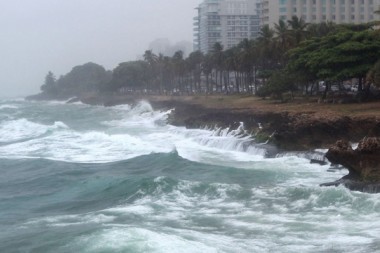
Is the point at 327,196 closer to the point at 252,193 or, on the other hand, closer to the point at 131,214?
the point at 252,193

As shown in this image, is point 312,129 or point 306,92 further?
point 306,92

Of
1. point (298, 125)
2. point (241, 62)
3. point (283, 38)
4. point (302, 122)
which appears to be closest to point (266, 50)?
point (283, 38)

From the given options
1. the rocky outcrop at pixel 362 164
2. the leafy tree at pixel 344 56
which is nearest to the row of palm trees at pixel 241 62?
the leafy tree at pixel 344 56

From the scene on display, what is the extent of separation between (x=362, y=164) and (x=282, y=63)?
40790mm

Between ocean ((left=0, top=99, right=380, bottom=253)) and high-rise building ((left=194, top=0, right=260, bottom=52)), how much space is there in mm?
117780

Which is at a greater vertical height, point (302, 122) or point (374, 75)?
point (374, 75)

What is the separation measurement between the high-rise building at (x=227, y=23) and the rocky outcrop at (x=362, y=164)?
424ft

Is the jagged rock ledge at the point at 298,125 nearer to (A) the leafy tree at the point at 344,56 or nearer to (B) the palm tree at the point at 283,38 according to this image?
(A) the leafy tree at the point at 344,56

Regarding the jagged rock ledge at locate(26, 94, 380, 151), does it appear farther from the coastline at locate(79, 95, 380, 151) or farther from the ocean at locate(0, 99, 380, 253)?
the ocean at locate(0, 99, 380, 253)

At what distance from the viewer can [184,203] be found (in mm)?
20906

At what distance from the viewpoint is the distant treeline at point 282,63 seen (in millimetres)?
39844

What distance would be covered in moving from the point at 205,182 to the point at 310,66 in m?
20.9

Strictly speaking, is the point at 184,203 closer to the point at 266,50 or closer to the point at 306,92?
the point at 306,92

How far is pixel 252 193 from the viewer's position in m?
21.6
